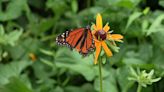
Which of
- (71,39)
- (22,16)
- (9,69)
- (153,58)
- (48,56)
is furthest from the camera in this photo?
(22,16)

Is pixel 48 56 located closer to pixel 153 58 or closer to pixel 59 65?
pixel 59 65

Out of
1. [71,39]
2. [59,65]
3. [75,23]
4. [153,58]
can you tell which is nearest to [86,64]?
[59,65]

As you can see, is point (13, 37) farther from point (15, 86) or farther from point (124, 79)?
point (124, 79)

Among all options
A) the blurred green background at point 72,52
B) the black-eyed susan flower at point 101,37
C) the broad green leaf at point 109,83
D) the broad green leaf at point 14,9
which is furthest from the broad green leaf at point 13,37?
→ the black-eyed susan flower at point 101,37

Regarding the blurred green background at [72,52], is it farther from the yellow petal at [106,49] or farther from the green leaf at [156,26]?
the yellow petal at [106,49]

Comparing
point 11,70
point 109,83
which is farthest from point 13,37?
point 109,83

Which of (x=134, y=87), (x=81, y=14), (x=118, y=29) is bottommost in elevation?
(x=134, y=87)
